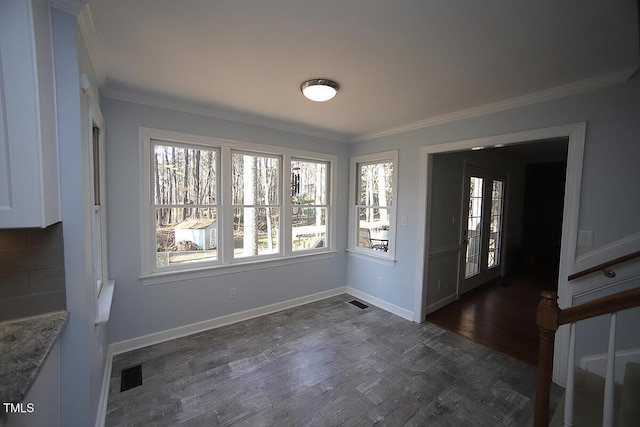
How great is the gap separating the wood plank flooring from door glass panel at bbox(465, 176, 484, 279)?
1857mm

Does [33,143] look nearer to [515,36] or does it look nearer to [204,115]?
[204,115]

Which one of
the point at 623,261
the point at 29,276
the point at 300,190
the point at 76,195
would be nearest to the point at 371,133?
the point at 300,190

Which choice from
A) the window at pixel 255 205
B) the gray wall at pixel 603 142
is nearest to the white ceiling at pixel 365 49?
the gray wall at pixel 603 142

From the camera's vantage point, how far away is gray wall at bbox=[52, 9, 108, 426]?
1300 millimetres

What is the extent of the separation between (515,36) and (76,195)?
261 cm

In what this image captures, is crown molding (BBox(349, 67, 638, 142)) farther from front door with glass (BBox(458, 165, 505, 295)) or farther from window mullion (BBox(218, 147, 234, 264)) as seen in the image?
window mullion (BBox(218, 147, 234, 264))

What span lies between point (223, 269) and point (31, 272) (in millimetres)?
1877

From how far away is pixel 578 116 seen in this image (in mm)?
2137

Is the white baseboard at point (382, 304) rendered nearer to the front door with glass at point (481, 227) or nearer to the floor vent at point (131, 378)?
the front door with glass at point (481, 227)

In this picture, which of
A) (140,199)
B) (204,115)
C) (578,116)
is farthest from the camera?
(204,115)

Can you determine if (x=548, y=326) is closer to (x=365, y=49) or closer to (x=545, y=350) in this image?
(x=545, y=350)

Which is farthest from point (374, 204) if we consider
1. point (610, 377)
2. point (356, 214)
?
point (610, 377)

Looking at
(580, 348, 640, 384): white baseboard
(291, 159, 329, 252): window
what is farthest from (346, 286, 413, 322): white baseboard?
(580, 348, 640, 384): white baseboard

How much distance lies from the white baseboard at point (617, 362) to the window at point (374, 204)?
202cm
